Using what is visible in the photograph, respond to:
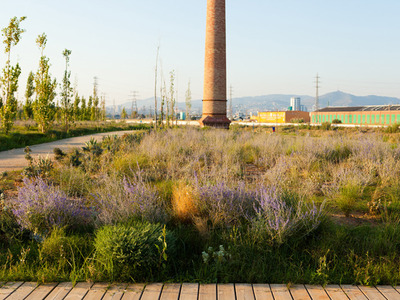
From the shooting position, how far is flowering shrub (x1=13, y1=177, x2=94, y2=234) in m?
3.87

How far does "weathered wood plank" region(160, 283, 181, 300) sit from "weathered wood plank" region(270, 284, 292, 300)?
825 mm

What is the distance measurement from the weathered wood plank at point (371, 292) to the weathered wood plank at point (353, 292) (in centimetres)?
4

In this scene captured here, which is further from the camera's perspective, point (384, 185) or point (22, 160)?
point (22, 160)

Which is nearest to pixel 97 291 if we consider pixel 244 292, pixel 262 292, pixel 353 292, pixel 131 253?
pixel 131 253

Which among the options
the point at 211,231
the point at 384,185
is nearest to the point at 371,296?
the point at 211,231

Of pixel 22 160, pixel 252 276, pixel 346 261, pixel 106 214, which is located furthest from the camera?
pixel 22 160

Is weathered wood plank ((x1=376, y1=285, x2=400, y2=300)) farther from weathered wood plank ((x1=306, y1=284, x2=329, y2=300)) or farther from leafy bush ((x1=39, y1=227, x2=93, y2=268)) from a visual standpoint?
leafy bush ((x1=39, y1=227, x2=93, y2=268))

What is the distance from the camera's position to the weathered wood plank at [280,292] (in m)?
2.75

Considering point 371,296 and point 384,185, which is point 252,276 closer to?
point 371,296

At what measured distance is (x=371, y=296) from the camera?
9.14 ft

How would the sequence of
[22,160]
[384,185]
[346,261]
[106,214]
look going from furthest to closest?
[22,160] → [384,185] → [106,214] → [346,261]

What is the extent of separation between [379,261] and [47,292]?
324cm

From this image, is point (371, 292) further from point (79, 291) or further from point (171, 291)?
point (79, 291)

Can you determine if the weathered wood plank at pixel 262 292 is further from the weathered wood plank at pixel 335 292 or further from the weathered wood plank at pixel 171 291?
the weathered wood plank at pixel 171 291
